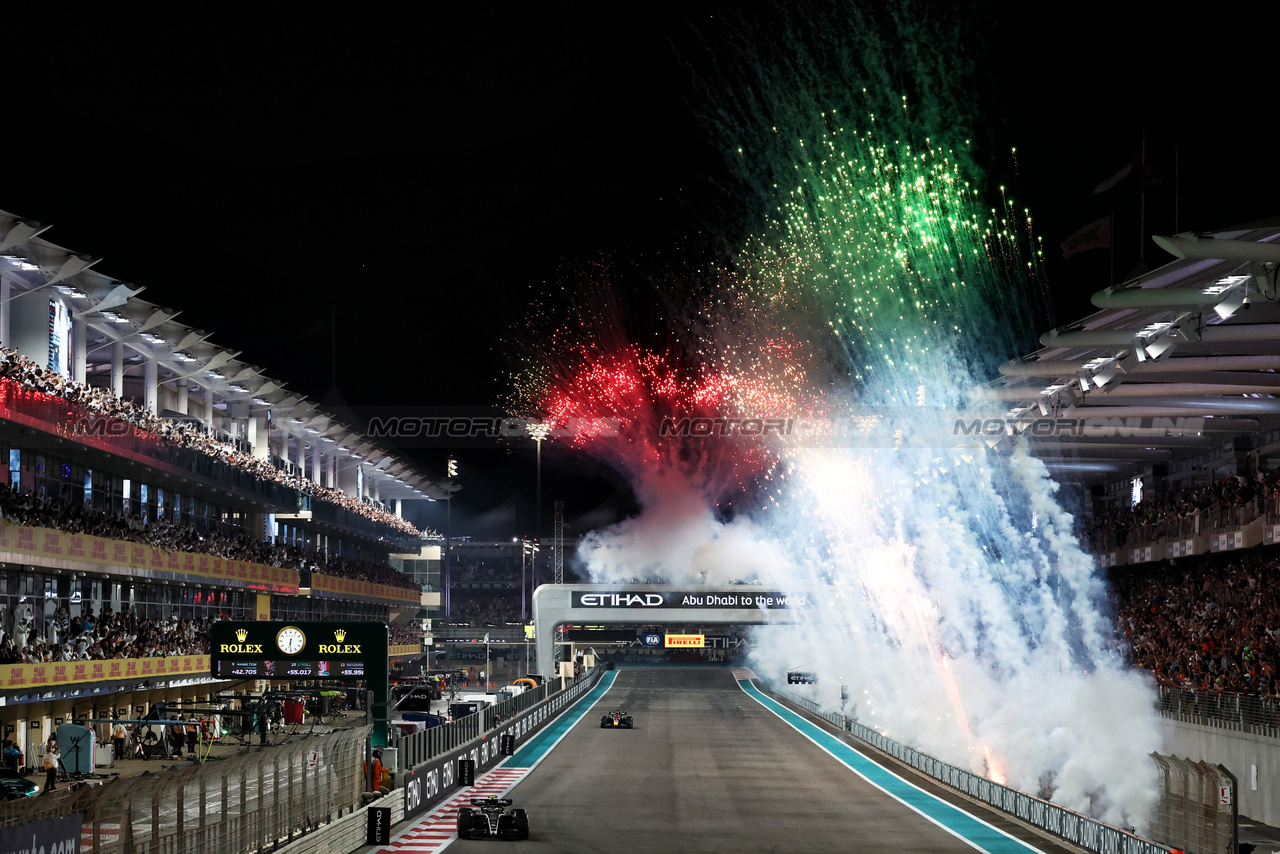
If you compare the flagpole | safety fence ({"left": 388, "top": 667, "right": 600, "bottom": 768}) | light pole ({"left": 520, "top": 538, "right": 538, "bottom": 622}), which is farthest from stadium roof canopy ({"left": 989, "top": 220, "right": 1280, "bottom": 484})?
light pole ({"left": 520, "top": 538, "right": 538, "bottom": 622})

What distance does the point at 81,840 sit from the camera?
12156 millimetres

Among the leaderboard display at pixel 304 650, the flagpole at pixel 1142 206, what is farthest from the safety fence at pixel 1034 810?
the leaderboard display at pixel 304 650

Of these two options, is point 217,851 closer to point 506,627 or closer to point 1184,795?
point 1184,795

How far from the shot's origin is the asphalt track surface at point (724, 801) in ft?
82.6

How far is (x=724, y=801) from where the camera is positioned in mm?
31609

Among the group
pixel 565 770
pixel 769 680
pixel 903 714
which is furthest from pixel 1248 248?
pixel 769 680

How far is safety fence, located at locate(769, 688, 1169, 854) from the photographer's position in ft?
68.6

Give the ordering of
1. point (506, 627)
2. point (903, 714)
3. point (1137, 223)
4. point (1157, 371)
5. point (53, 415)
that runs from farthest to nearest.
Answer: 1. point (506, 627)
2. point (903, 714)
3. point (53, 415)
4. point (1157, 371)
5. point (1137, 223)

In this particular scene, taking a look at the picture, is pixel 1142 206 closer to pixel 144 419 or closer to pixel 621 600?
pixel 144 419

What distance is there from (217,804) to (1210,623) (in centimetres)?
3360

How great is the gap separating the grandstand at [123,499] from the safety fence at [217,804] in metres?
14.5

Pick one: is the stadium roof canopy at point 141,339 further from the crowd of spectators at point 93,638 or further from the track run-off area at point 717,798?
the track run-off area at point 717,798

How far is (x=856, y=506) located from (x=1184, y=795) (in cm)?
2900

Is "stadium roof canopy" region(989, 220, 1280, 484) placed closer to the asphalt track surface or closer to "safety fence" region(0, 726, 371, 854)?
the asphalt track surface
